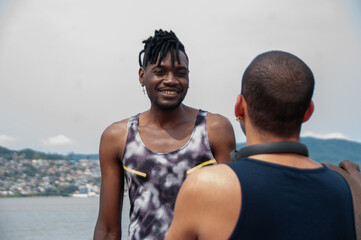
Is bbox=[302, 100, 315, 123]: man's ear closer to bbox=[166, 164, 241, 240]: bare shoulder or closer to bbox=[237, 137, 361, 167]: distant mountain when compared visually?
bbox=[166, 164, 241, 240]: bare shoulder

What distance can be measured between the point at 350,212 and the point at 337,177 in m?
0.16

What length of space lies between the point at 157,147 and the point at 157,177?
10.9 inches

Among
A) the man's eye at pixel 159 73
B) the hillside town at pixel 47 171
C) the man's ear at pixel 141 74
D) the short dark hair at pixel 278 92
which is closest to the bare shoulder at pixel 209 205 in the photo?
the short dark hair at pixel 278 92

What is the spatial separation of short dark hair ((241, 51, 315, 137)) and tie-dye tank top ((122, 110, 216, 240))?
1924mm

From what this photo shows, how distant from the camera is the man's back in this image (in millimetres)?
2146

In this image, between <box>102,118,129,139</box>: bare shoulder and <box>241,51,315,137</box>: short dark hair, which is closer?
<box>241,51,315,137</box>: short dark hair

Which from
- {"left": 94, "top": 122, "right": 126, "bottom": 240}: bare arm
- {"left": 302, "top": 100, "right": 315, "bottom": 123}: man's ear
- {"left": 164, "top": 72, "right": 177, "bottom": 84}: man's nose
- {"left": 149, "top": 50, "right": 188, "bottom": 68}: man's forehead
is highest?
{"left": 149, "top": 50, "right": 188, "bottom": 68}: man's forehead

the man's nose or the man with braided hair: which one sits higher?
the man's nose

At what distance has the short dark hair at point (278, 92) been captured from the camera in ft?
7.58

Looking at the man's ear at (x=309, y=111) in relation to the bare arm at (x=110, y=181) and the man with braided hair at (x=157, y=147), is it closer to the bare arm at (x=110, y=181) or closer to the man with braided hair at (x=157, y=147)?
the man with braided hair at (x=157, y=147)

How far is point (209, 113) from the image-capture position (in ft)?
14.9

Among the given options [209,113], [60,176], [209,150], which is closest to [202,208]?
[209,150]

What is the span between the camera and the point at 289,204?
2.18m

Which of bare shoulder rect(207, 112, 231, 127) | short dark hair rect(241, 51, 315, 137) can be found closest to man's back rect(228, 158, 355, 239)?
short dark hair rect(241, 51, 315, 137)
